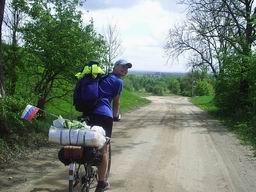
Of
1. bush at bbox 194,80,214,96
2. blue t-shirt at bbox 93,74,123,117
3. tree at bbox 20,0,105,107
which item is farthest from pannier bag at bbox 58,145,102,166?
bush at bbox 194,80,214,96

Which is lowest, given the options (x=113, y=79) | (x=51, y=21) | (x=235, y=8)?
(x=113, y=79)

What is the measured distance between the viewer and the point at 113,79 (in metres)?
6.25

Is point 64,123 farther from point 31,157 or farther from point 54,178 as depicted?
point 31,157

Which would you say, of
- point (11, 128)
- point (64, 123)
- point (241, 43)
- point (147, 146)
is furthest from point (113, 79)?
point (241, 43)

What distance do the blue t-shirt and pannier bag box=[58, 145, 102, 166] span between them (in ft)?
2.48

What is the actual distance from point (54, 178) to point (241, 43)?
17773mm

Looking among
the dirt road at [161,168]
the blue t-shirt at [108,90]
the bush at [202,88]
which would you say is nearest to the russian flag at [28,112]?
the blue t-shirt at [108,90]

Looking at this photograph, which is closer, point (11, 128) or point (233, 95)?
point (11, 128)

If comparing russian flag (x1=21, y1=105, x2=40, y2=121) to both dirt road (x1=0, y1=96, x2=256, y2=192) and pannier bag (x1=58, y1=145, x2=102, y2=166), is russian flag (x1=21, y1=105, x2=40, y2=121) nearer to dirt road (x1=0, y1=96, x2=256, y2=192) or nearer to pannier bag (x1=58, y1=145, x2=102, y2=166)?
pannier bag (x1=58, y1=145, x2=102, y2=166)

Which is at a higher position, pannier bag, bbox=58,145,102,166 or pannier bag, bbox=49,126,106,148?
pannier bag, bbox=49,126,106,148

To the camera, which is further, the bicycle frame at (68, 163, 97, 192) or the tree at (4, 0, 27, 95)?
the tree at (4, 0, 27, 95)

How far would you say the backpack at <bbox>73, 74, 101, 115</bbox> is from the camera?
19.6ft

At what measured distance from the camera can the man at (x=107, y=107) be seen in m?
6.10

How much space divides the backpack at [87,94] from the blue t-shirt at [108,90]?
0.11 m
